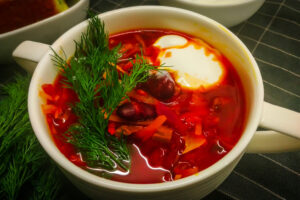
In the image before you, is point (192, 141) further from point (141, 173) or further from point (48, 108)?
point (48, 108)

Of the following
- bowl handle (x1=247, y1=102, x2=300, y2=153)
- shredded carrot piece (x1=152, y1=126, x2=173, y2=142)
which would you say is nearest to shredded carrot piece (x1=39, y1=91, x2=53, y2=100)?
shredded carrot piece (x1=152, y1=126, x2=173, y2=142)

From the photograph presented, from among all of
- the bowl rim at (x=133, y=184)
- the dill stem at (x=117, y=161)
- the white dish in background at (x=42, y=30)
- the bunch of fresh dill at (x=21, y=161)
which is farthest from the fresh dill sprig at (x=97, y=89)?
the white dish in background at (x=42, y=30)

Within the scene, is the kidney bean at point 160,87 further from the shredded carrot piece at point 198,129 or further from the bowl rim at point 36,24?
the bowl rim at point 36,24

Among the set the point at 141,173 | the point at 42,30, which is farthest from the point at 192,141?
the point at 42,30

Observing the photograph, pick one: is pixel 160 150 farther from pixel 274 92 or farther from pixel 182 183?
pixel 274 92

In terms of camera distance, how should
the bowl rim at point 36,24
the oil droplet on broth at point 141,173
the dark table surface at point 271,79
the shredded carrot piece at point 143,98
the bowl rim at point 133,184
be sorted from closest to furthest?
1. the bowl rim at point 133,184
2. the oil droplet on broth at point 141,173
3. the shredded carrot piece at point 143,98
4. the dark table surface at point 271,79
5. the bowl rim at point 36,24
